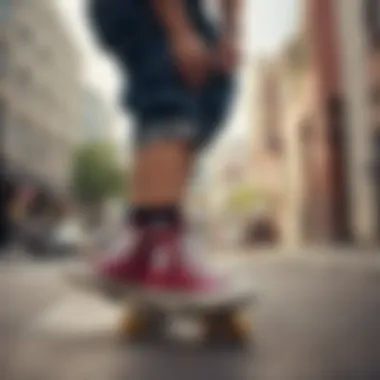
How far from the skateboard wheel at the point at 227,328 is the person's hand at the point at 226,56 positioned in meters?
0.26

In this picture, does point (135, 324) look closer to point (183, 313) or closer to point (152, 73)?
point (183, 313)

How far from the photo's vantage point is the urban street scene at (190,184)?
59 cm

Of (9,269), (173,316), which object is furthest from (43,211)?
(173,316)

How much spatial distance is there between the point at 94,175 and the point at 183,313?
169 millimetres

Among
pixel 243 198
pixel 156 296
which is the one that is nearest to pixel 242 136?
pixel 243 198

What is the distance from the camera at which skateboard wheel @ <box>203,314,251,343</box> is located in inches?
23.4

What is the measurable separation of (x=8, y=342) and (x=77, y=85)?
0.28 meters

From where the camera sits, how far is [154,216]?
61 centimetres

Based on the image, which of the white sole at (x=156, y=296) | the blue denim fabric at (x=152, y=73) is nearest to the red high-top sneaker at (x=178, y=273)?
the white sole at (x=156, y=296)

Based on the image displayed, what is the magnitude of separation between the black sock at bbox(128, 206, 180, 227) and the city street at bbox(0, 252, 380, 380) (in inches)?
2.8

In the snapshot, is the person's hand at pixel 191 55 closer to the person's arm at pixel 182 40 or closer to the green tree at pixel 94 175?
the person's arm at pixel 182 40

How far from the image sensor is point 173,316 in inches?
23.5

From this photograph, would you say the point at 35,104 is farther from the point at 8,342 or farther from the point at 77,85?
the point at 8,342

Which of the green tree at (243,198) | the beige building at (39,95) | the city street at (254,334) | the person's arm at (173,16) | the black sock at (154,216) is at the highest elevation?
the person's arm at (173,16)
